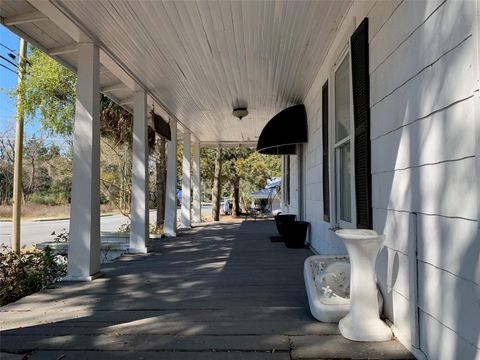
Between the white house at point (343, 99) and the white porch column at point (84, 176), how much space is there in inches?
0.6

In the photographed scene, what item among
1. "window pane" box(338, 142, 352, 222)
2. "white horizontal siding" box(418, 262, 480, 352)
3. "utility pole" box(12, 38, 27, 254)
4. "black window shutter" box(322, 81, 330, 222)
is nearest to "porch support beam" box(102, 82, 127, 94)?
"utility pole" box(12, 38, 27, 254)

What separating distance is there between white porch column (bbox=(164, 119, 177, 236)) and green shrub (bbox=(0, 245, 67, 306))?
4200mm

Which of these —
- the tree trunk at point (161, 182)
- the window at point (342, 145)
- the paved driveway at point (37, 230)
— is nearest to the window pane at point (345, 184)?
the window at point (342, 145)

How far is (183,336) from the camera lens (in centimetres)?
A: 291

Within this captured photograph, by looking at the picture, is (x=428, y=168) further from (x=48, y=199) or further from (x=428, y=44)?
(x=48, y=199)

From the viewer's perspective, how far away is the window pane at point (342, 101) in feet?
15.1

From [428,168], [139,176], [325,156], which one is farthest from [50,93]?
[428,168]

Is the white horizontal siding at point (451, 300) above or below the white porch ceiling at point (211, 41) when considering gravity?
below

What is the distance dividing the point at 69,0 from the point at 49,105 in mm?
5805

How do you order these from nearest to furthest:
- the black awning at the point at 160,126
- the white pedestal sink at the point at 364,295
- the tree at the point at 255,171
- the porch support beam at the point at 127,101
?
the white pedestal sink at the point at 364,295 < the black awning at the point at 160,126 < the porch support beam at the point at 127,101 < the tree at the point at 255,171

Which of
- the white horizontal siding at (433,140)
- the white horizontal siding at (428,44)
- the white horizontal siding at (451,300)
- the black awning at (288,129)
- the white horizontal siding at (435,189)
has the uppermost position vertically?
the black awning at (288,129)

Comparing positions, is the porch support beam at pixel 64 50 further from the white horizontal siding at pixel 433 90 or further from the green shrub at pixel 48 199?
the green shrub at pixel 48 199

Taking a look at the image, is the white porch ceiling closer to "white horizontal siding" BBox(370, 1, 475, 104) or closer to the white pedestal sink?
"white horizontal siding" BBox(370, 1, 475, 104)

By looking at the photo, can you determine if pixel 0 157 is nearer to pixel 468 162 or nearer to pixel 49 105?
pixel 49 105
